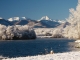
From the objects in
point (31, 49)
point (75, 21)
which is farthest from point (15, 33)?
point (31, 49)

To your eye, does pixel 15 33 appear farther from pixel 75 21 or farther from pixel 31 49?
pixel 31 49

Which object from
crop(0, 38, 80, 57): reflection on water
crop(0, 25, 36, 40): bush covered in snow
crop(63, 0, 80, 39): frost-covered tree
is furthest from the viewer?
crop(0, 25, 36, 40): bush covered in snow

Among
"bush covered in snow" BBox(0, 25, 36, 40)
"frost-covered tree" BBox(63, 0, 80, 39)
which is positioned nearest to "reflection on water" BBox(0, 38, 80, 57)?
"frost-covered tree" BBox(63, 0, 80, 39)

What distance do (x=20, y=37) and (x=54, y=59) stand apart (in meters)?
143

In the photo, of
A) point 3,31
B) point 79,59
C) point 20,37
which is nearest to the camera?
point 79,59

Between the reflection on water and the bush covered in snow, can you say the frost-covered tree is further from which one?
the bush covered in snow

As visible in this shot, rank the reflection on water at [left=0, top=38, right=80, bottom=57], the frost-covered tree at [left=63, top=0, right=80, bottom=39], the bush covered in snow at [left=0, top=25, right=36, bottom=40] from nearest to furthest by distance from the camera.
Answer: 1. the reflection on water at [left=0, top=38, right=80, bottom=57]
2. the frost-covered tree at [left=63, top=0, right=80, bottom=39]
3. the bush covered in snow at [left=0, top=25, right=36, bottom=40]

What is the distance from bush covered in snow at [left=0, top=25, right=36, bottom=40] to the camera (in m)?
160

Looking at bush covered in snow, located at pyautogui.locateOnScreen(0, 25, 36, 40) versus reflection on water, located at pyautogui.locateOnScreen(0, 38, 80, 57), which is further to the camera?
bush covered in snow, located at pyautogui.locateOnScreen(0, 25, 36, 40)

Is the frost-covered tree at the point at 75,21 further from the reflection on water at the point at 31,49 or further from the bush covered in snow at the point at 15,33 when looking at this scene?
the bush covered in snow at the point at 15,33

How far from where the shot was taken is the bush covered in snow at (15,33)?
526 feet

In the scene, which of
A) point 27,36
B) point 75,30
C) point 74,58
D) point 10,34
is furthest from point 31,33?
point 74,58

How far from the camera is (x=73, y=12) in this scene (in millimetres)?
98250

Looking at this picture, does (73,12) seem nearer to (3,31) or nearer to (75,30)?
(75,30)
